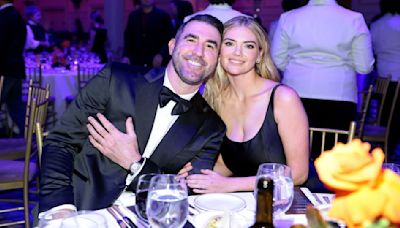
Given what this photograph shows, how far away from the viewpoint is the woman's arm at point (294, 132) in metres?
2.20

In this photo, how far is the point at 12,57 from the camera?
504 centimetres

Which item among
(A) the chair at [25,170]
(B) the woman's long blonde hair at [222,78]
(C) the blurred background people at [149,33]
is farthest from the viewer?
(C) the blurred background people at [149,33]

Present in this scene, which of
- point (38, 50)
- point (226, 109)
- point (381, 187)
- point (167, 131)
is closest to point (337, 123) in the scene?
point (226, 109)

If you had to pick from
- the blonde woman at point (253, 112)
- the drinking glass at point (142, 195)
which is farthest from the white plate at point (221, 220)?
the blonde woman at point (253, 112)

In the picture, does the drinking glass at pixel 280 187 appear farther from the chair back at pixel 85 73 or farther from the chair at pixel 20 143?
the chair back at pixel 85 73

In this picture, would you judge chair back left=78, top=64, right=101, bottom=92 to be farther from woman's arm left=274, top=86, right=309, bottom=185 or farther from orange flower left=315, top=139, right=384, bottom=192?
orange flower left=315, top=139, right=384, bottom=192

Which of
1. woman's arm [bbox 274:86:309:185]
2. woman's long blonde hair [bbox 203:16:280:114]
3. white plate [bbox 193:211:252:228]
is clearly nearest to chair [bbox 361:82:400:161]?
woman's long blonde hair [bbox 203:16:280:114]

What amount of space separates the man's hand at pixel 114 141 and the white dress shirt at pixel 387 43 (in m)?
3.61

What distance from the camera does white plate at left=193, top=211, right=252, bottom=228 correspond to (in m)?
1.35

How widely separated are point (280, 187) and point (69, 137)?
997mm

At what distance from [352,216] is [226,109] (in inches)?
65.1

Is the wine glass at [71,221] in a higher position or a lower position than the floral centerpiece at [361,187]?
lower

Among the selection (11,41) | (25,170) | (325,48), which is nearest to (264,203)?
(25,170)

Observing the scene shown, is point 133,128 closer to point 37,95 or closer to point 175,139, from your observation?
point 175,139
